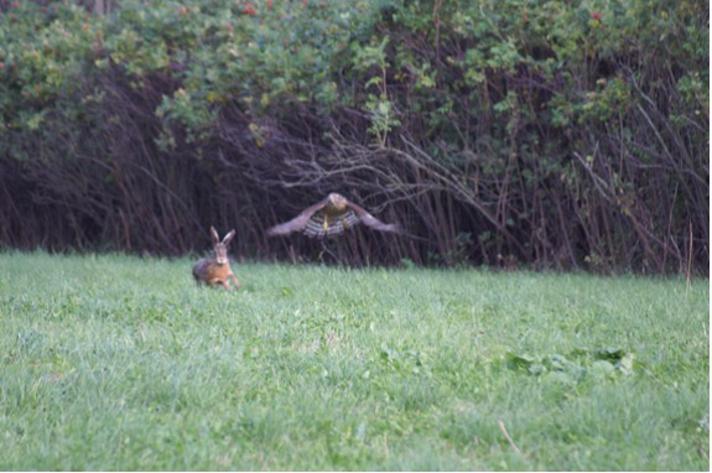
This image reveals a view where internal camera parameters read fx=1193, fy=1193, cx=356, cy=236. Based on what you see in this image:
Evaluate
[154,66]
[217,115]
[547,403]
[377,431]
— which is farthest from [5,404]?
[154,66]

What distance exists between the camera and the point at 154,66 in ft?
50.0

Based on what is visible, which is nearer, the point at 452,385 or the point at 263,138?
the point at 452,385

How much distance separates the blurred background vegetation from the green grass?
114 inches

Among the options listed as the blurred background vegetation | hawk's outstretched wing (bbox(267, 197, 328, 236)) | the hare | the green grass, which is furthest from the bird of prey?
the green grass

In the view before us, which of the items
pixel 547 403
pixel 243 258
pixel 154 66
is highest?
pixel 154 66

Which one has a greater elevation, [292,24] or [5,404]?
[292,24]

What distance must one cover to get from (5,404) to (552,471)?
2.64 meters

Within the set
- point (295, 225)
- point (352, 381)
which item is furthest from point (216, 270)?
point (352, 381)

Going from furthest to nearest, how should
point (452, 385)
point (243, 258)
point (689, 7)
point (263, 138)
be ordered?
1. point (243, 258)
2. point (263, 138)
3. point (689, 7)
4. point (452, 385)

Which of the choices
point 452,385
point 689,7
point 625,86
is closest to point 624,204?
point 625,86

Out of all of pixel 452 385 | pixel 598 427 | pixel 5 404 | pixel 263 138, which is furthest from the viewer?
pixel 263 138

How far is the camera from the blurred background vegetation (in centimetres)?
1197

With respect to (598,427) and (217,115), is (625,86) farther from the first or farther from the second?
(598,427)

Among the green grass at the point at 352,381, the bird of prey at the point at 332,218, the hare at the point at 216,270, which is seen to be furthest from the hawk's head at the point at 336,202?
the green grass at the point at 352,381
